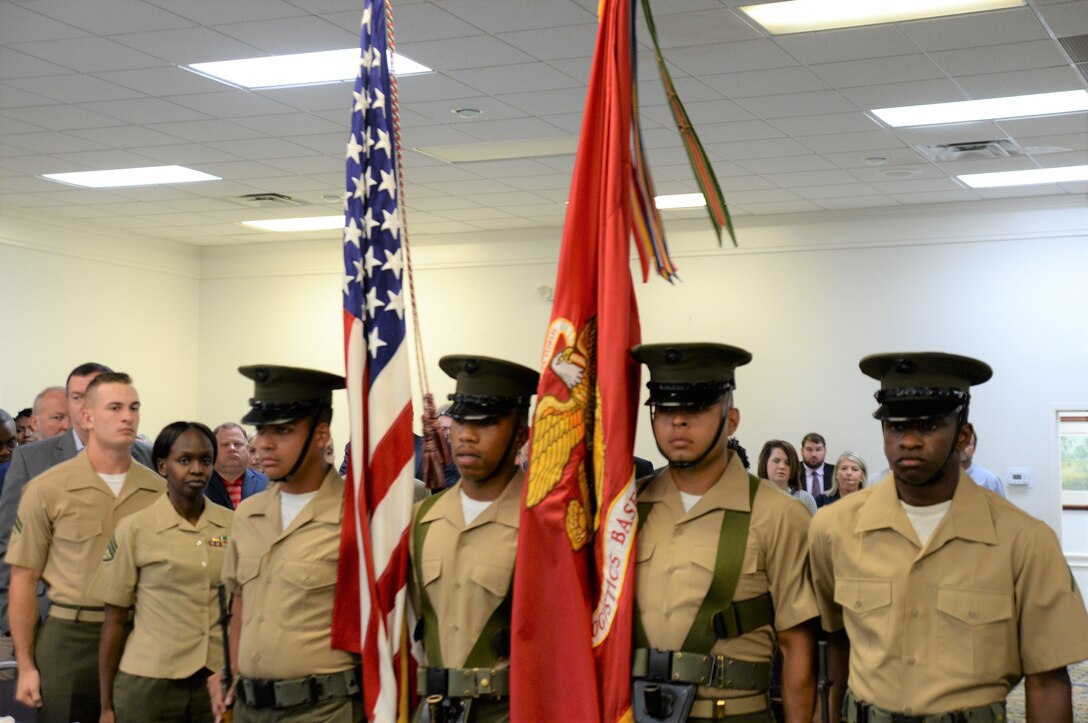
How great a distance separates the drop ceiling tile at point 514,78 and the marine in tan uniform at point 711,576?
480 cm

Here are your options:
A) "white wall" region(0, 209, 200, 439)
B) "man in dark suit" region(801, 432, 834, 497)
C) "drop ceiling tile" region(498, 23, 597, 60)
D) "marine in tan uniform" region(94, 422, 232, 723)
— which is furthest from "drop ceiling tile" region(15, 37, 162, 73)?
"man in dark suit" region(801, 432, 834, 497)

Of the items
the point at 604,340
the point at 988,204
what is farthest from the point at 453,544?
the point at 988,204

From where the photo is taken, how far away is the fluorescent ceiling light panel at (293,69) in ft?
24.2

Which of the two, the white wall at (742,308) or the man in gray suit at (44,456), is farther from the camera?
the white wall at (742,308)

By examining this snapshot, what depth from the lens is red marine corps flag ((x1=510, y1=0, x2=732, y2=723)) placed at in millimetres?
2871

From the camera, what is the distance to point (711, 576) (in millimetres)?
2904

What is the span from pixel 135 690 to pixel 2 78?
528 centimetres

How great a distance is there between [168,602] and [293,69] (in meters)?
4.52

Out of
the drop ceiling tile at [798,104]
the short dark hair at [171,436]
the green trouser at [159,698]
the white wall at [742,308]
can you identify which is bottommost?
the green trouser at [159,698]

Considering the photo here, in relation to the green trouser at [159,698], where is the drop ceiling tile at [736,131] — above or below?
above

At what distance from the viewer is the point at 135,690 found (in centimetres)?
382

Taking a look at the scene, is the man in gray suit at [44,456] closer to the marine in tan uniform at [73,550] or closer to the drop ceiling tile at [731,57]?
the marine in tan uniform at [73,550]

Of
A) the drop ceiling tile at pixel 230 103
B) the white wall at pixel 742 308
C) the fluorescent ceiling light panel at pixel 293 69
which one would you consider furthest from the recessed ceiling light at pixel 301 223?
the fluorescent ceiling light panel at pixel 293 69

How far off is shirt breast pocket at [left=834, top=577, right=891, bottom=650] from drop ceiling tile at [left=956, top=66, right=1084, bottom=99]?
5.60m
